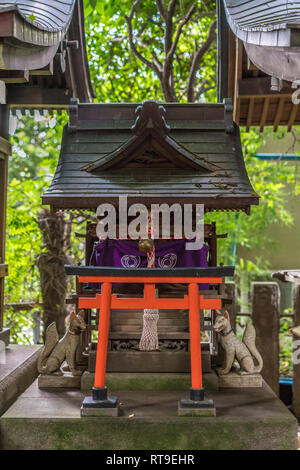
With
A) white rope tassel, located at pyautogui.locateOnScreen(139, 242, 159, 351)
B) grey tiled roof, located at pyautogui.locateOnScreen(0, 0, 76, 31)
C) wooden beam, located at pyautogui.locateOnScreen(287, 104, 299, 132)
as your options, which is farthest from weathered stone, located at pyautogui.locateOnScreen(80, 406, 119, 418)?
wooden beam, located at pyautogui.locateOnScreen(287, 104, 299, 132)

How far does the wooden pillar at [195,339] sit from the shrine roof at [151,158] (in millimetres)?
1149

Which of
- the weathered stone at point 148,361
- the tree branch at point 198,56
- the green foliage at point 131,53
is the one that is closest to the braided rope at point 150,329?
the weathered stone at point 148,361

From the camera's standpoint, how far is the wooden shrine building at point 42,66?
4.57 meters

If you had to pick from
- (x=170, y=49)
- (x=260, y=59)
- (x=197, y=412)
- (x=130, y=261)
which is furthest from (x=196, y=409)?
(x=170, y=49)

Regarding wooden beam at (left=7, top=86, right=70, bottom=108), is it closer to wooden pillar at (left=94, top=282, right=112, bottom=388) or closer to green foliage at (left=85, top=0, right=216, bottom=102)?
green foliage at (left=85, top=0, right=216, bottom=102)

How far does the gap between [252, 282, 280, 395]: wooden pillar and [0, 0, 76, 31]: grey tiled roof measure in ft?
15.2

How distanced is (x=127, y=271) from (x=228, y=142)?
7.90 feet

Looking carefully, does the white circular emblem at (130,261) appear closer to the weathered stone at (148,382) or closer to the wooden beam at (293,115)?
the weathered stone at (148,382)

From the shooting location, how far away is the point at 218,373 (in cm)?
569

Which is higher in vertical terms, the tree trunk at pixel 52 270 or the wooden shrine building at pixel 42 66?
the wooden shrine building at pixel 42 66

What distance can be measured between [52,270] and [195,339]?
14.0 feet

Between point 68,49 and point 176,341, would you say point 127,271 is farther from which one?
point 68,49

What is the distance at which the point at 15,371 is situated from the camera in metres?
5.84
